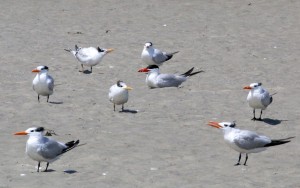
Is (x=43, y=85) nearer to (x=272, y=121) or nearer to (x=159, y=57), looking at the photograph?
(x=272, y=121)

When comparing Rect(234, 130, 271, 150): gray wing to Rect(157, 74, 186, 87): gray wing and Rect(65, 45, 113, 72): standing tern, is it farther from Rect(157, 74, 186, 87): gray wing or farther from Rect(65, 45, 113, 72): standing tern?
Rect(65, 45, 113, 72): standing tern

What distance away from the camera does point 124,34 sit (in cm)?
2511

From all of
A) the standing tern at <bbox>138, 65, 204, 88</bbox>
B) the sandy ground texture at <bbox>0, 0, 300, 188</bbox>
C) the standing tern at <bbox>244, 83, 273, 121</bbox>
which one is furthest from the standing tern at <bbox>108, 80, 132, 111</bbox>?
the standing tern at <bbox>244, 83, 273, 121</bbox>

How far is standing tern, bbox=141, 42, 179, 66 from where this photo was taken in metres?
20.9

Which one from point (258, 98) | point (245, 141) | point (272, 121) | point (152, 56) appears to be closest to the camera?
point (245, 141)

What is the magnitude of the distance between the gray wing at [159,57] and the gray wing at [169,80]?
2192 mm

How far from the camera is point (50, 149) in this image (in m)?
12.3

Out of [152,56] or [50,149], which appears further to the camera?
[152,56]

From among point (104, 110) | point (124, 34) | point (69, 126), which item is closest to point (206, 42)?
point (124, 34)

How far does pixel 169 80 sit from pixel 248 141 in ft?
19.7

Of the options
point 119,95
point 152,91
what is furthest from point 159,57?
point 119,95

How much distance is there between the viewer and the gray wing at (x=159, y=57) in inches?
824

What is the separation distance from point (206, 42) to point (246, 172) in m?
11.7

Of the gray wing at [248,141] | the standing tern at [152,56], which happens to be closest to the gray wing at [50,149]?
the gray wing at [248,141]
